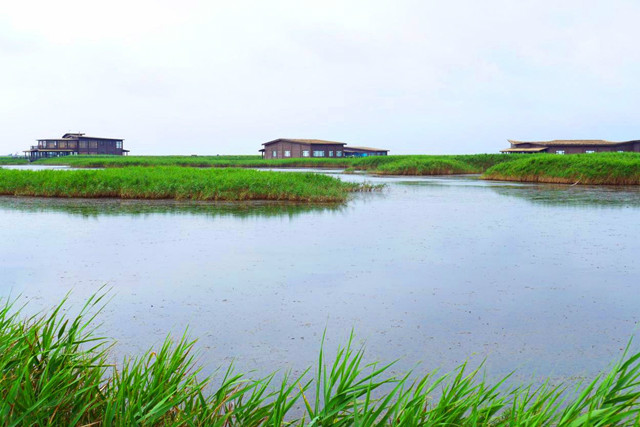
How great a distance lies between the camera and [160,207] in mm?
12336

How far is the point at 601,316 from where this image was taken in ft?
14.8

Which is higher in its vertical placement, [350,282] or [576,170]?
[576,170]

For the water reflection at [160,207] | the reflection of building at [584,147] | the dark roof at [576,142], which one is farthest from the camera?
the dark roof at [576,142]

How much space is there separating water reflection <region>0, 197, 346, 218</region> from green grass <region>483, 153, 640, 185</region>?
506 inches

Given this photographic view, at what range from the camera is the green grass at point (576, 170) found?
2097 centimetres

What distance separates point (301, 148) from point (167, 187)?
118ft

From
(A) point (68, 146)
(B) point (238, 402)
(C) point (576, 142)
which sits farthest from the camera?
(A) point (68, 146)

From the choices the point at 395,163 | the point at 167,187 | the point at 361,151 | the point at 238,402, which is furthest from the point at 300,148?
the point at 238,402

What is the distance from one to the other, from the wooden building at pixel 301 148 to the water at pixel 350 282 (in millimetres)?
38807

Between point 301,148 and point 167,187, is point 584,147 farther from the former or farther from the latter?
point 167,187

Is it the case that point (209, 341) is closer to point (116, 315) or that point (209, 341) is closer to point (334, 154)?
point (116, 315)

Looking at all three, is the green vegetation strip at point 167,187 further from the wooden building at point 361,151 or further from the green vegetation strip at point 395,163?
the wooden building at point 361,151

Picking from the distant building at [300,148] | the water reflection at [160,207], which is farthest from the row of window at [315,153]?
the water reflection at [160,207]

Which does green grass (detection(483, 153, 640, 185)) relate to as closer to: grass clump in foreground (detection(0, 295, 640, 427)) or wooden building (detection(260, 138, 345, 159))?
grass clump in foreground (detection(0, 295, 640, 427))
